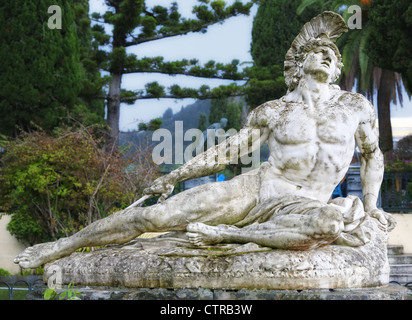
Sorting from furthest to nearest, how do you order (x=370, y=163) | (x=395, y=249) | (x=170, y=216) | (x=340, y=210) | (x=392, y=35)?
1. (x=392, y=35)
2. (x=395, y=249)
3. (x=370, y=163)
4. (x=170, y=216)
5. (x=340, y=210)

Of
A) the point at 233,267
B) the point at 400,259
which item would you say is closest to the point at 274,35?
the point at 400,259

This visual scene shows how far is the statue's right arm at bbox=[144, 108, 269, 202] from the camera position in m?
4.00

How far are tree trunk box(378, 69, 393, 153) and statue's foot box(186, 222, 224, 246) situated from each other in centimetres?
1499

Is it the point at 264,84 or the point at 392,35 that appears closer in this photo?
the point at 392,35

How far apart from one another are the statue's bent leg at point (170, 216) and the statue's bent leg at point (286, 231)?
6.5 inches

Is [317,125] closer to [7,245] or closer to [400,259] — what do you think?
[400,259]

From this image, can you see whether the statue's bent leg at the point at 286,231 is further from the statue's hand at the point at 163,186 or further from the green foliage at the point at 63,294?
the green foliage at the point at 63,294

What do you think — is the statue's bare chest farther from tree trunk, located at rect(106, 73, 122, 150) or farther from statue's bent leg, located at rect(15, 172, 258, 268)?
tree trunk, located at rect(106, 73, 122, 150)

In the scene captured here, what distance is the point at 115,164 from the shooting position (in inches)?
440

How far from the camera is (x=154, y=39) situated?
17016 millimetres

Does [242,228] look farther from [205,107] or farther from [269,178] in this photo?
[205,107]

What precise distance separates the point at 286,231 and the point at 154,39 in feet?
47.2

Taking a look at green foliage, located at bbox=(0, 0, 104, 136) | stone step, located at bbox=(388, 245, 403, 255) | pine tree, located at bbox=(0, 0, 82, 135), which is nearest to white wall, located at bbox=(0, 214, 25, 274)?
green foliage, located at bbox=(0, 0, 104, 136)

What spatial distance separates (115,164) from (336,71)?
7.63 metres
